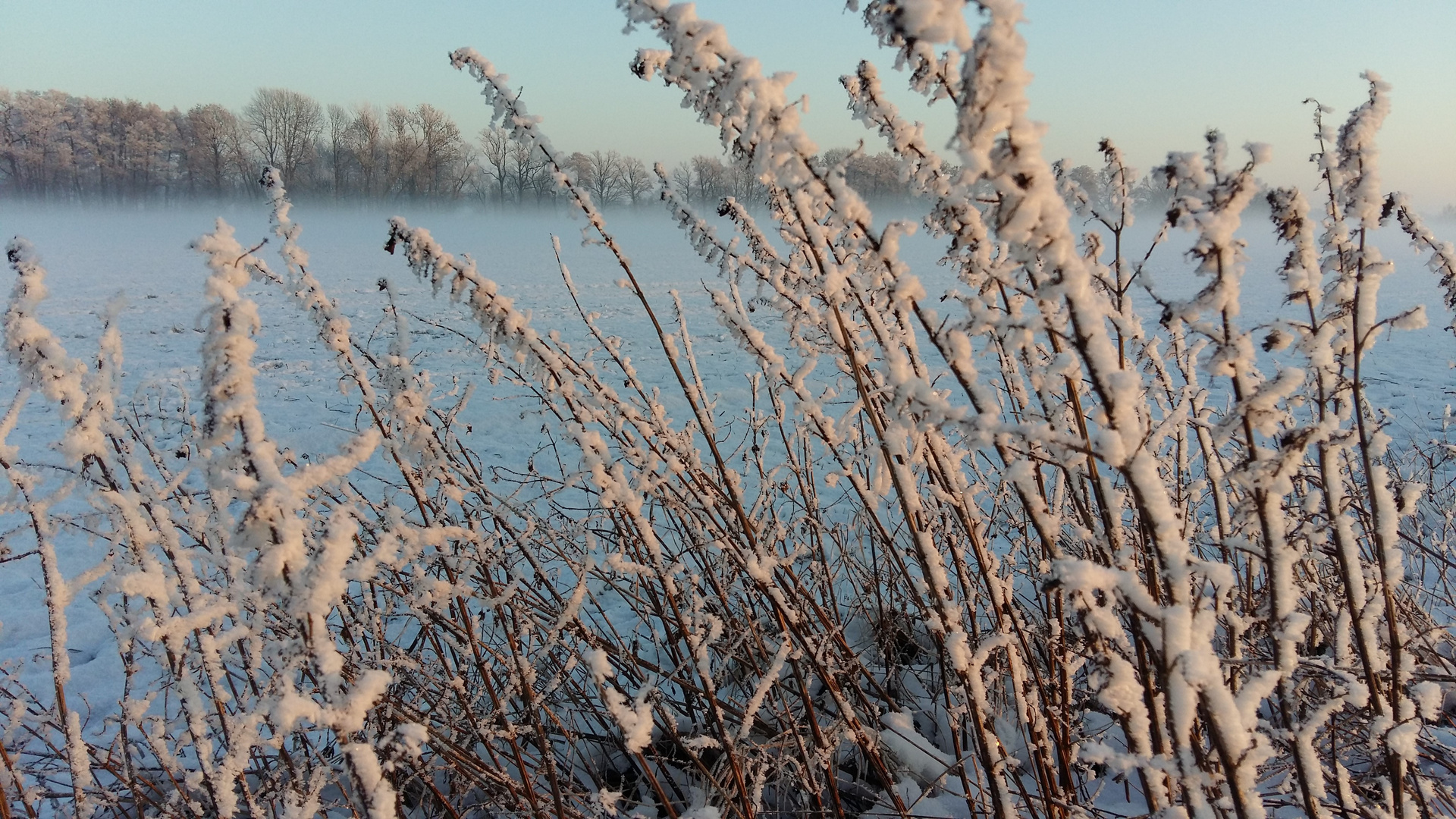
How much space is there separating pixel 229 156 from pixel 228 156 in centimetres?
13

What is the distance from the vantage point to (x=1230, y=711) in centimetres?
88

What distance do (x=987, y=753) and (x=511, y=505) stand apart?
1.26m

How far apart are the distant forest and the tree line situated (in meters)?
0.08

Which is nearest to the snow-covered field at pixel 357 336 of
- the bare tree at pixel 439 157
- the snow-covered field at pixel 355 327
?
the snow-covered field at pixel 355 327

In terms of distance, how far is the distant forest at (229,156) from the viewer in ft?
179

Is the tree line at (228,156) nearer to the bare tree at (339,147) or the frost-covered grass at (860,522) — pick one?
the bare tree at (339,147)

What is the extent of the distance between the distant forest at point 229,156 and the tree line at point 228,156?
0.08m

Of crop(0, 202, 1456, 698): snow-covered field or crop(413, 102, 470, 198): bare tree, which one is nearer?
crop(0, 202, 1456, 698): snow-covered field

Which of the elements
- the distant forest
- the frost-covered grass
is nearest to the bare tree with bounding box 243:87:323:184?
the distant forest

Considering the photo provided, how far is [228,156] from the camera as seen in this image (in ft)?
191

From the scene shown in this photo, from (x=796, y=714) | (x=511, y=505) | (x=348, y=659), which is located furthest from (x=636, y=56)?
(x=796, y=714)

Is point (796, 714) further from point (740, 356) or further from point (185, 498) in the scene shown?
point (740, 356)

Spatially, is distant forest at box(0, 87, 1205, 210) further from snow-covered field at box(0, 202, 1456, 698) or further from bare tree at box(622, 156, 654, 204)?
snow-covered field at box(0, 202, 1456, 698)

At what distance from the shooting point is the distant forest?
5462 centimetres
